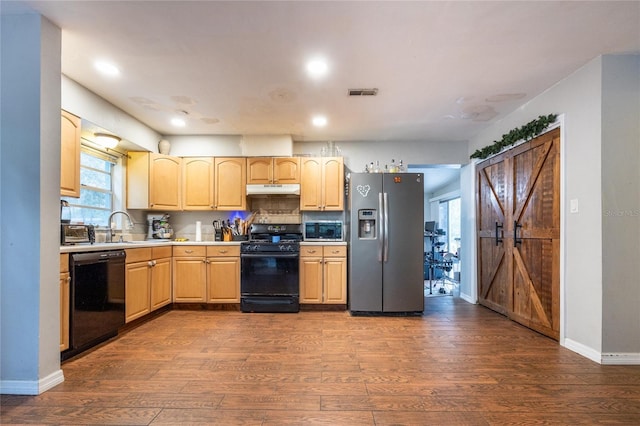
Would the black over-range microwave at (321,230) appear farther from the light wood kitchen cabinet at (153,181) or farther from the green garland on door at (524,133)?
the green garland on door at (524,133)

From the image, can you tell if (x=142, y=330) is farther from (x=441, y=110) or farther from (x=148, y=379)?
(x=441, y=110)

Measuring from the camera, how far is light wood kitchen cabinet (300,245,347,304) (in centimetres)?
400

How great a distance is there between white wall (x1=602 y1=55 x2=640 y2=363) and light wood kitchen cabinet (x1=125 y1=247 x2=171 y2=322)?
4267mm

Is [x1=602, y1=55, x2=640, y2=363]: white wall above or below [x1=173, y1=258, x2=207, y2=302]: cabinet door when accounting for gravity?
above

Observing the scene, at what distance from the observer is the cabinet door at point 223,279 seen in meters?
4.00

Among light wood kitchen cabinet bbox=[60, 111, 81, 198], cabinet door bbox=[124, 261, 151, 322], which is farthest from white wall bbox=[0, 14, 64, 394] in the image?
cabinet door bbox=[124, 261, 151, 322]

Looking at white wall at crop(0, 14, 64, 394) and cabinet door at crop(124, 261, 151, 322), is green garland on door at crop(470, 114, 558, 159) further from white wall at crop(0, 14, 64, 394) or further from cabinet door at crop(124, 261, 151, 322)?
cabinet door at crop(124, 261, 151, 322)

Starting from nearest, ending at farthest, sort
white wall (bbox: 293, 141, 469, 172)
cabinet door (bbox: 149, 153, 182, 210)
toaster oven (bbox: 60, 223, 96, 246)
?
toaster oven (bbox: 60, 223, 96, 246) < cabinet door (bbox: 149, 153, 182, 210) < white wall (bbox: 293, 141, 469, 172)

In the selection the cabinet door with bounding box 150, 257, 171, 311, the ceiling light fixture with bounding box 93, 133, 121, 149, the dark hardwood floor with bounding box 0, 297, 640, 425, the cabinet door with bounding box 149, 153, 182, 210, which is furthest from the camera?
the cabinet door with bounding box 149, 153, 182, 210

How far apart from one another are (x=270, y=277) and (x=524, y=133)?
334cm

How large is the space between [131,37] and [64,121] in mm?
1095

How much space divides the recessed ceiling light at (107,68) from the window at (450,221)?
6941mm

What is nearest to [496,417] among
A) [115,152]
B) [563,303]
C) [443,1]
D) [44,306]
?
[563,303]

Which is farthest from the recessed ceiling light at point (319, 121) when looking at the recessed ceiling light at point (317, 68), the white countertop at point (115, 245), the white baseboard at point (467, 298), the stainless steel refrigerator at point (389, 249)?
the white baseboard at point (467, 298)
